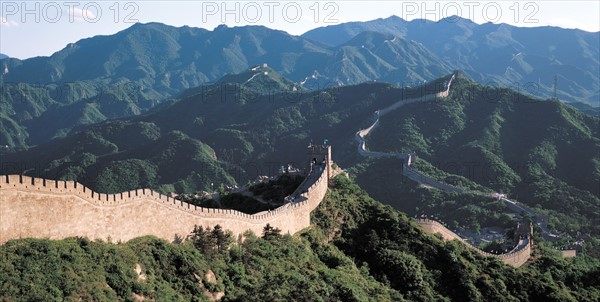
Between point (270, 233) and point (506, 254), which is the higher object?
point (270, 233)

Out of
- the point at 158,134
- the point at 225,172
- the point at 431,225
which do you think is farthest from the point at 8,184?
the point at 158,134

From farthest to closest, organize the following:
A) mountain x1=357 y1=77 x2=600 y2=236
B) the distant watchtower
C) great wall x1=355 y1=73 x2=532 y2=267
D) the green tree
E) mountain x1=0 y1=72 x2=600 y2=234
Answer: mountain x1=0 y1=72 x2=600 y2=234 < mountain x1=357 y1=77 x2=600 y2=236 < great wall x1=355 y1=73 x2=532 y2=267 < the distant watchtower < the green tree

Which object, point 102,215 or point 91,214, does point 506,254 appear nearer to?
point 102,215

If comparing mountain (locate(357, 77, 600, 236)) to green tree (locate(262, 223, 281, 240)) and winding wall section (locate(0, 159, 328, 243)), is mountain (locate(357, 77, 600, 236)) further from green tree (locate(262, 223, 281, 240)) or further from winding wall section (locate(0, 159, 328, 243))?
winding wall section (locate(0, 159, 328, 243))

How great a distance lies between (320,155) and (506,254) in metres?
15.9

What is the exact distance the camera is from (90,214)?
79.7 ft

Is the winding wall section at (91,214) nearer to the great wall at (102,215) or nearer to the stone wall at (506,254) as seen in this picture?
the great wall at (102,215)

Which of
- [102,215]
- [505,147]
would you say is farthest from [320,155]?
[505,147]

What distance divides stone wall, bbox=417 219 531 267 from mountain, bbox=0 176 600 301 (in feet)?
4.32

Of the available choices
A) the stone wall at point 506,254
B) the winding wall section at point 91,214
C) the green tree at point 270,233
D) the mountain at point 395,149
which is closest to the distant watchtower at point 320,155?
the stone wall at point 506,254

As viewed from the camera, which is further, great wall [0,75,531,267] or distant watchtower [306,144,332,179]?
distant watchtower [306,144,332,179]

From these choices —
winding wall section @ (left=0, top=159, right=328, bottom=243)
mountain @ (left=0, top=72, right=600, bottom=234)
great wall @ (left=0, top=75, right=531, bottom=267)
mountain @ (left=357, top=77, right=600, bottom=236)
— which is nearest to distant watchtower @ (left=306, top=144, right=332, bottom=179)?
great wall @ (left=0, top=75, right=531, bottom=267)

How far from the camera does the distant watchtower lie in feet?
159

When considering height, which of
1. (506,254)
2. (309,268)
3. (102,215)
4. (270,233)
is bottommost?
(506,254)
